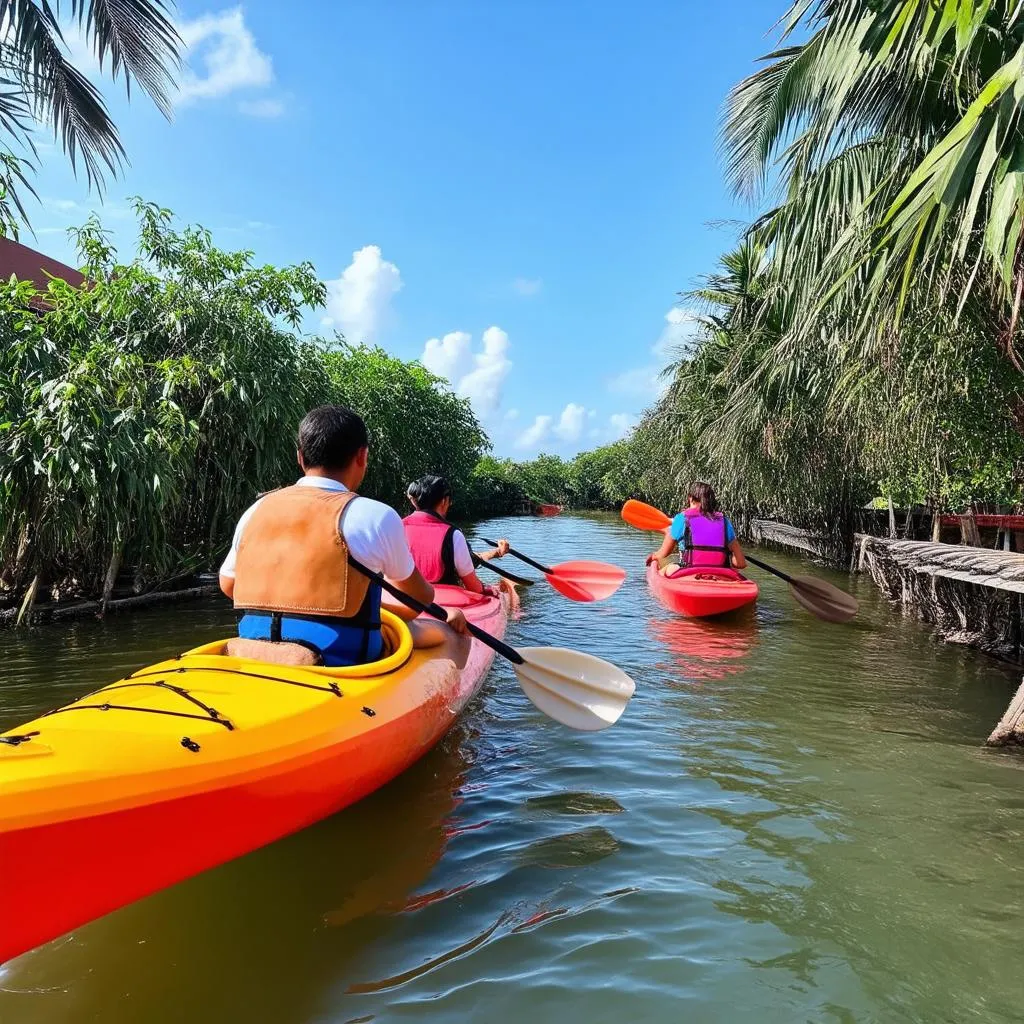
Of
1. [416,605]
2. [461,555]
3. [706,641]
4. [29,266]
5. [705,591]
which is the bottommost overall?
[706,641]

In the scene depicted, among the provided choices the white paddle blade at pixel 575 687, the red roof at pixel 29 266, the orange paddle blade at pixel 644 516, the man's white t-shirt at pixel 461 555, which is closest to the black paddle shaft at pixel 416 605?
the white paddle blade at pixel 575 687

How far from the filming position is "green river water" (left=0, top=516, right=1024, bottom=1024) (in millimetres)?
2314

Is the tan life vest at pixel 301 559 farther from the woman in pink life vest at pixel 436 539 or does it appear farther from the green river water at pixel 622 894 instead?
the woman in pink life vest at pixel 436 539

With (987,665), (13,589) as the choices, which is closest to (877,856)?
(987,665)

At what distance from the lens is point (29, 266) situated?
633 inches

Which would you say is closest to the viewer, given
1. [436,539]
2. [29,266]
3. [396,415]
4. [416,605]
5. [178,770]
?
[178,770]

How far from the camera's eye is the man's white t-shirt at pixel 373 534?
10.5 feet

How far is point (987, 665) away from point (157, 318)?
10.9 metres

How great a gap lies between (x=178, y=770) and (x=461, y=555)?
3.46m

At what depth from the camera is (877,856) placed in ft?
10.5

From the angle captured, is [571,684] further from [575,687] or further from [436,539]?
[436,539]

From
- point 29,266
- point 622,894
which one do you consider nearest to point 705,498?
point 622,894

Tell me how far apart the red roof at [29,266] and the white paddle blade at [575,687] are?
45.9ft

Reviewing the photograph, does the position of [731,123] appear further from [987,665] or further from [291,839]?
[291,839]
